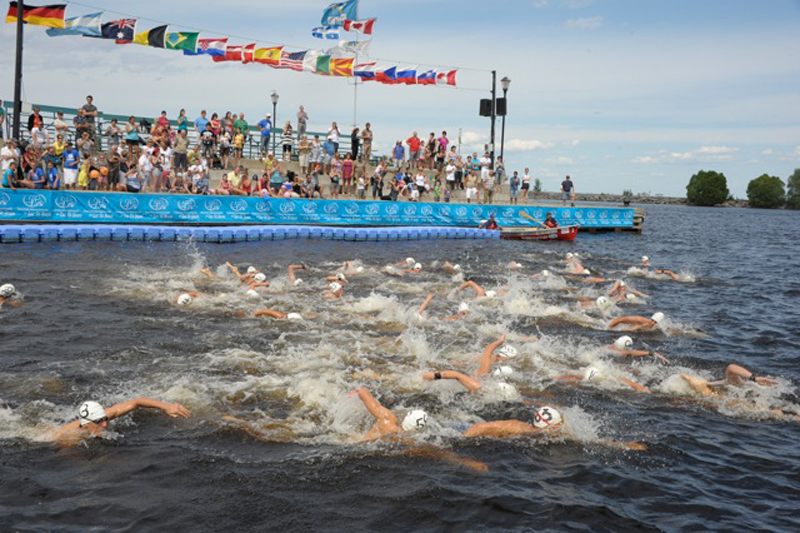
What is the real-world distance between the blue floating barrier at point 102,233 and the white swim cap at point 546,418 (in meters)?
18.5

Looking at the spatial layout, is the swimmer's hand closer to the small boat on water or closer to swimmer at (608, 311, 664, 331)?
swimmer at (608, 311, 664, 331)

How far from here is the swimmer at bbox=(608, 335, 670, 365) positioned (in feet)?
39.9

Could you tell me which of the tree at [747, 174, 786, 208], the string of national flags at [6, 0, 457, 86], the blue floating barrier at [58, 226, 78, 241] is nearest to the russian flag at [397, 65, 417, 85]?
the string of national flags at [6, 0, 457, 86]

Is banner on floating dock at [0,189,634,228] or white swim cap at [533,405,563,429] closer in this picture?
white swim cap at [533,405,563,429]

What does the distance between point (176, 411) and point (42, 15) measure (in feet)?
71.9

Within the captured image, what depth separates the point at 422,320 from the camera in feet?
46.2

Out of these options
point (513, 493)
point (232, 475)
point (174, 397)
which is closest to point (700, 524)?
point (513, 493)

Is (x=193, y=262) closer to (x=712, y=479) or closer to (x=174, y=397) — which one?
(x=174, y=397)

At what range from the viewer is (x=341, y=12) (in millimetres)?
34656

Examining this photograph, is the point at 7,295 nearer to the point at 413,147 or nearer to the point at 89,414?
the point at 89,414

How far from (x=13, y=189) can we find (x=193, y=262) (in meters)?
7.67

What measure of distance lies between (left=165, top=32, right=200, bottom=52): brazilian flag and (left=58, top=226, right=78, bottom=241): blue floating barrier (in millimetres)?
10442

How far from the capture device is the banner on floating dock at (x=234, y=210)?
22.6 metres

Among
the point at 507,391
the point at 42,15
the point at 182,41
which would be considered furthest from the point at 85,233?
the point at 507,391
